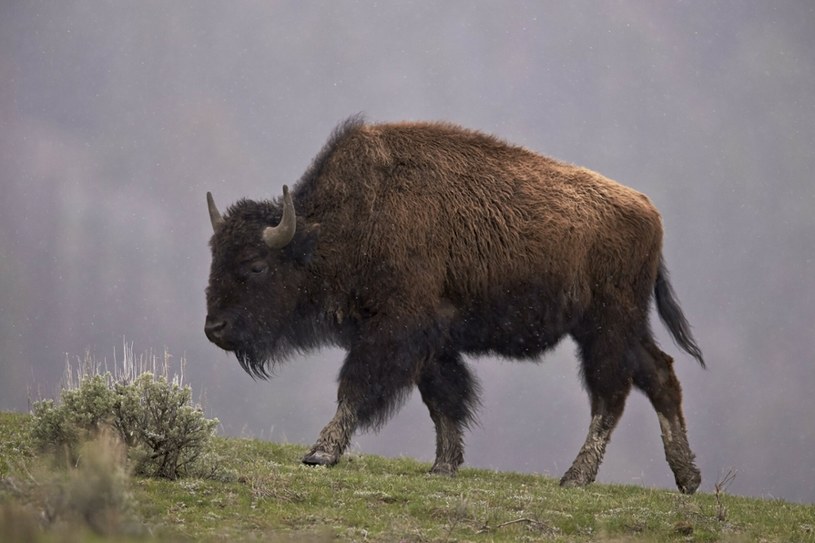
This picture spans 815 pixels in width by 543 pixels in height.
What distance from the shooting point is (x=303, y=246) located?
1133cm

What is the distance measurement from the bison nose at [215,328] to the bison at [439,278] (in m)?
0.01

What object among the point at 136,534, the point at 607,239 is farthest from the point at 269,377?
the point at 136,534

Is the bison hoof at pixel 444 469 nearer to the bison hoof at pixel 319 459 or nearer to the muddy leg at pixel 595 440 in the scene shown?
the muddy leg at pixel 595 440

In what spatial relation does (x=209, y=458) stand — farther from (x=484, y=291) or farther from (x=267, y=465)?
(x=484, y=291)

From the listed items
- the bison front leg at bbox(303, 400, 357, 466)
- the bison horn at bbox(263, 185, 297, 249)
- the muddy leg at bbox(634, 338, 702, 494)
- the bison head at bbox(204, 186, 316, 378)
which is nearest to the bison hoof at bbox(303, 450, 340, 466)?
the bison front leg at bbox(303, 400, 357, 466)

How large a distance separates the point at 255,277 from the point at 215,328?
0.72 meters

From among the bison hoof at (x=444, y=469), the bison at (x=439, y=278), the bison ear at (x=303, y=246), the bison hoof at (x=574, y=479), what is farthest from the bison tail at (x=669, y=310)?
the bison ear at (x=303, y=246)

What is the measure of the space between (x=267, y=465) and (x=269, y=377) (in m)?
1.77

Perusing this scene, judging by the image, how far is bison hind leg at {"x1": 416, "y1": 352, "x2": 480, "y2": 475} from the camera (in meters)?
11.8

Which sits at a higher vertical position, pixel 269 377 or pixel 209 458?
pixel 269 377

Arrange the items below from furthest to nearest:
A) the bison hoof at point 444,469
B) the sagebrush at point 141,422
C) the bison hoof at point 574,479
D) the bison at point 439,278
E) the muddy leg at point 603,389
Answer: the muddy leg at point 603,389 → the bison hoof at point 444,469 → the bison hoof at point 574,479 → the bison at point 439,278 → the sagebrush at point 141,422

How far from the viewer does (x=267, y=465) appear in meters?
10.3

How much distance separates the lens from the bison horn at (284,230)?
36.2ft

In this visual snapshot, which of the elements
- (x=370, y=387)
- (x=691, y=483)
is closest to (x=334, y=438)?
(x=370, y=387)
